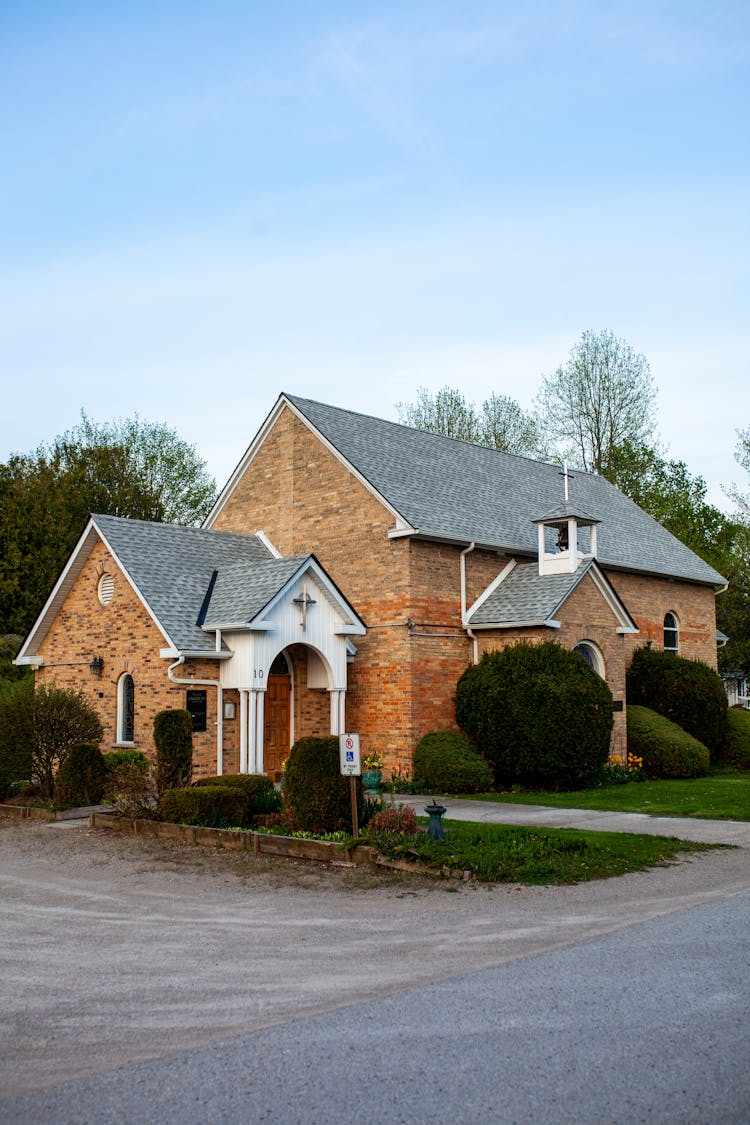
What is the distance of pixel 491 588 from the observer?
83.0ft

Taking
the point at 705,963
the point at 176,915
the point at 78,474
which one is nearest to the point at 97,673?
the point at 176,915

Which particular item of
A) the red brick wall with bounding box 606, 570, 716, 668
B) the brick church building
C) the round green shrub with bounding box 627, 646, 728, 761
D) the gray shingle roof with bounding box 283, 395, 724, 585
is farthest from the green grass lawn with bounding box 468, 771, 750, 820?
the red brick wall with bounding box 606, 570, 716, 668

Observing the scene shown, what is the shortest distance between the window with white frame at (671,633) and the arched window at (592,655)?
7.86 meters

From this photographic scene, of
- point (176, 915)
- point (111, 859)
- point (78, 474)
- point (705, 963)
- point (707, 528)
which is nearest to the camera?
point (705, 963)

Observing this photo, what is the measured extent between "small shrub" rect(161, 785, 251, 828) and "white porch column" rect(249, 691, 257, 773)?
16.2 ft

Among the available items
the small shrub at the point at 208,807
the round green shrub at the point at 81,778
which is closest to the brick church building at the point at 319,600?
the round green shrub at the point at 81,778

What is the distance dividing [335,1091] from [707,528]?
47.4 meters

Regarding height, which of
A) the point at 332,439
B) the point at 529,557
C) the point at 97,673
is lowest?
the point at 97,673

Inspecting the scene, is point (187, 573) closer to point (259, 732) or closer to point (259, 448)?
point (259, 732)

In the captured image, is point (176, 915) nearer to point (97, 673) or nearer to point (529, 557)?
point (97, 673)

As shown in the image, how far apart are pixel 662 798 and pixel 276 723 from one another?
8.38 meters

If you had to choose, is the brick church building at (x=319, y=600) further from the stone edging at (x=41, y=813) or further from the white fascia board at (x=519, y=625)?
the stone edging at (x=41, y=813)

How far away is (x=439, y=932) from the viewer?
9.17 metres

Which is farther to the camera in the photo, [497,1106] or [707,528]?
[707,528]
